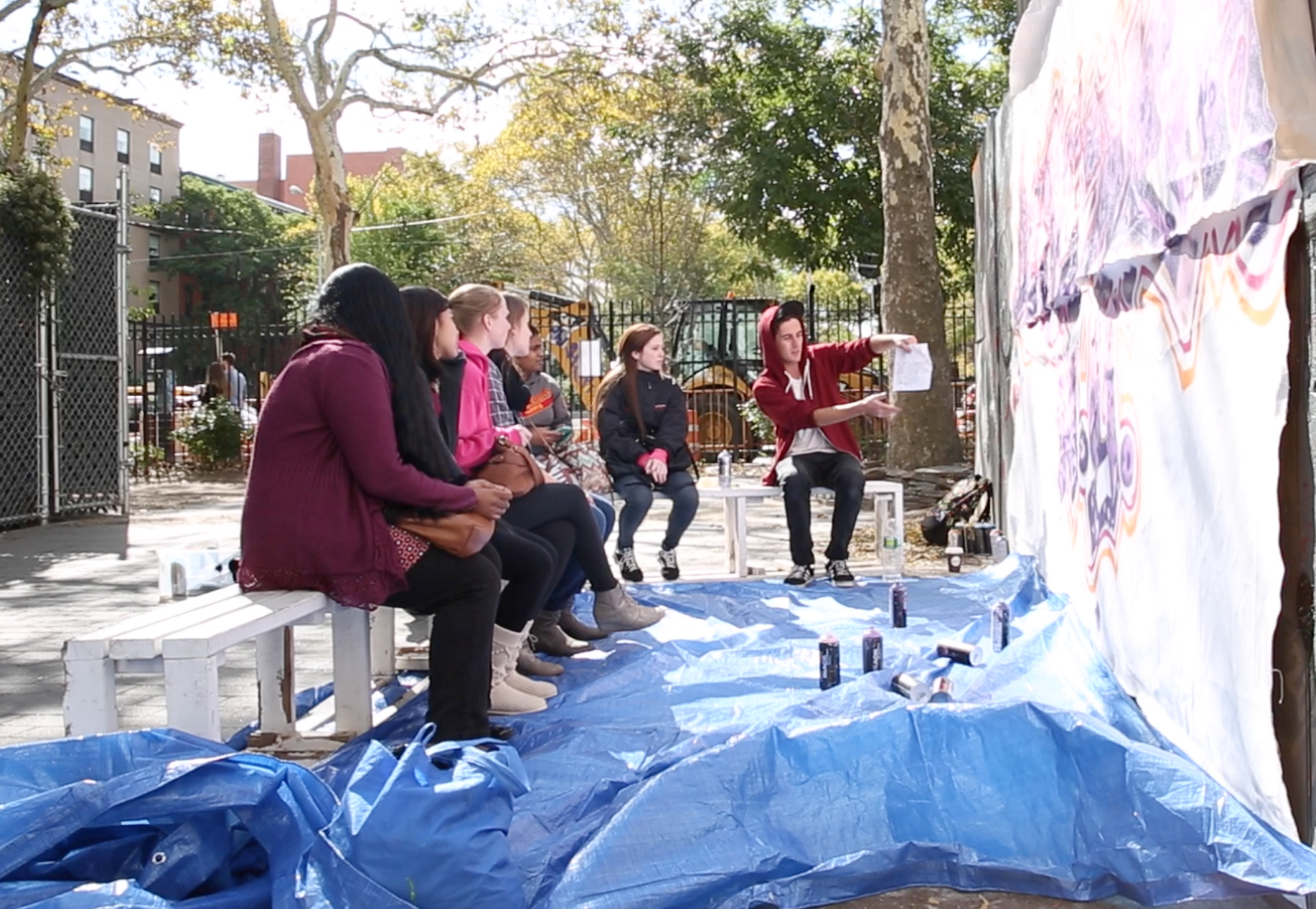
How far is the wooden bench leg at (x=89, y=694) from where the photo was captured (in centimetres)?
341

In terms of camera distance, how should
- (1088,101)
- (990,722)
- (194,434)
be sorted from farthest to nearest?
(194,434) → (1088,101) → (990,722)

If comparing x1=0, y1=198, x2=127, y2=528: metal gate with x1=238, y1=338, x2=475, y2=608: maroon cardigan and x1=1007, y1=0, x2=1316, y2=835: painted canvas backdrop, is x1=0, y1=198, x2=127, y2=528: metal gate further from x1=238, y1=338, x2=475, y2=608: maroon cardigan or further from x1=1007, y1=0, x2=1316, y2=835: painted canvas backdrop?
x1=1007, y1=0, x2=1316, y2=835: painted canvas backdrop

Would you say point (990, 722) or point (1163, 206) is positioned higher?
point (1163, 206)

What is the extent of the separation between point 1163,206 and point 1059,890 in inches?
72.0

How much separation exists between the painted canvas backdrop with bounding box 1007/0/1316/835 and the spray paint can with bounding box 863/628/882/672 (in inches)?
32.0

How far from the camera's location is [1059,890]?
120 inches

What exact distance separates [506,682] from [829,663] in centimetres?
118

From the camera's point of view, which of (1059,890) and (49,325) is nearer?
(1059,890)

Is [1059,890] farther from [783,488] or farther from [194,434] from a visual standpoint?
[194,434]

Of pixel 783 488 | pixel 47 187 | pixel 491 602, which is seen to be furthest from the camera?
pixel 47 187

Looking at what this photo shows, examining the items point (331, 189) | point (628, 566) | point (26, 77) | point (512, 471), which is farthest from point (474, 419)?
point (331, 189)

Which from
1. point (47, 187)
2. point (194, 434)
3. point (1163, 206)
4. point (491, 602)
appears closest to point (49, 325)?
point (47, 187)

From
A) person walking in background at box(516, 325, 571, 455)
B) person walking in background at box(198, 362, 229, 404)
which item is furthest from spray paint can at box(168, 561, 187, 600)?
person walking in background at box(198, 362, 229, 404)

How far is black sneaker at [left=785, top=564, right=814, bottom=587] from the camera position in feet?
25.7
